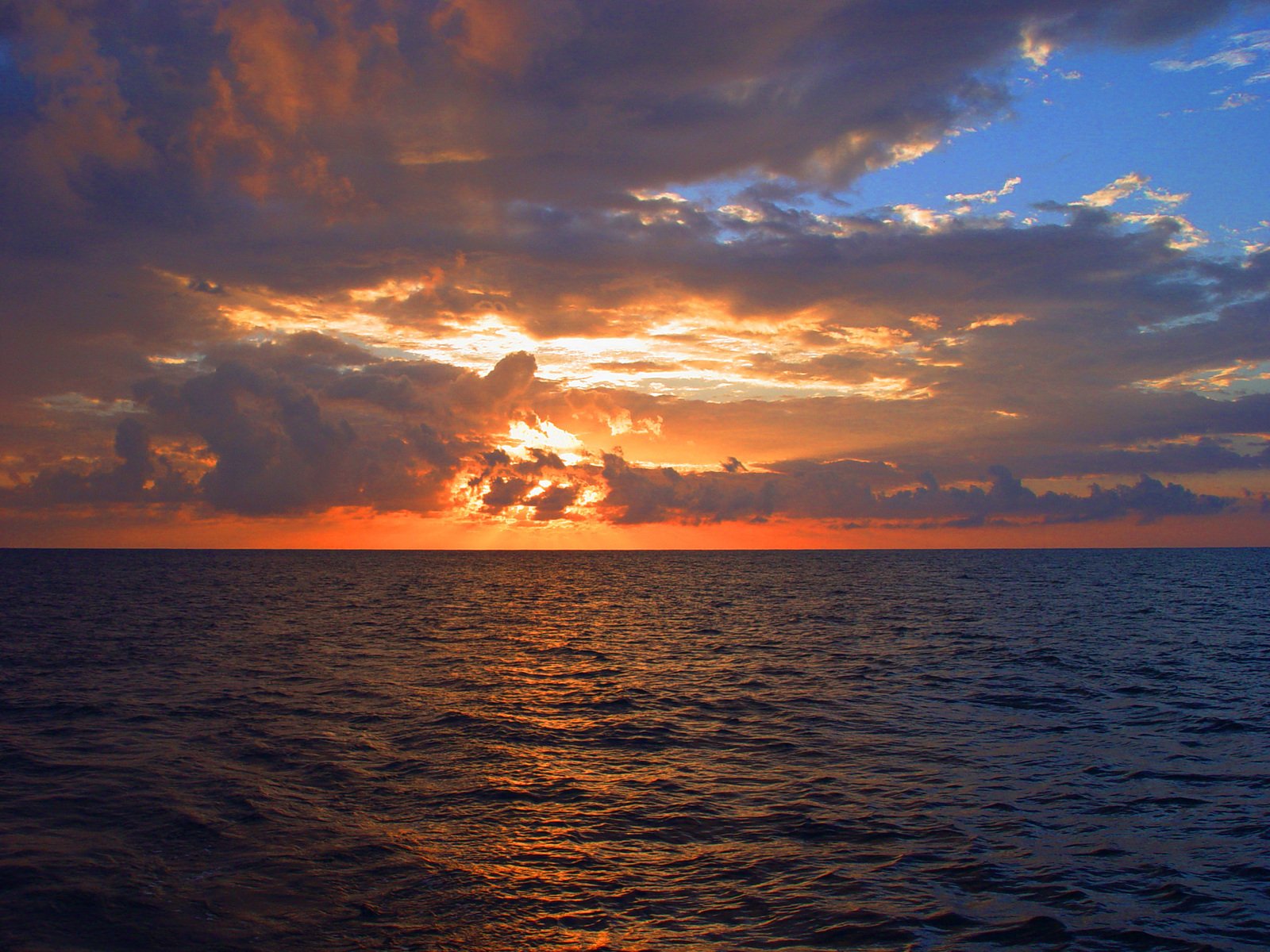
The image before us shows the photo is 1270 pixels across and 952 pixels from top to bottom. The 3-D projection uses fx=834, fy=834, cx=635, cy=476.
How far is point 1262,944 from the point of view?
40.1 ft

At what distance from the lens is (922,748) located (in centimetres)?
2341

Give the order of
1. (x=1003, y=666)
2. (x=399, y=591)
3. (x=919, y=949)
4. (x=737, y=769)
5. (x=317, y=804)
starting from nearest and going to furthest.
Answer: (x=919, y=949) → (x=317, y=804) → (x=737, y=769) → (x=1003, y=666) → (x=399, y=591)

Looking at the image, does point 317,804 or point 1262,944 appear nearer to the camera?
point 1262,944

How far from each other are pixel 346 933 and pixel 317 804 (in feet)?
21.0

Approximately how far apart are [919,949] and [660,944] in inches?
146

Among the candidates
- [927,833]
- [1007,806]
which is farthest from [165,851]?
A: [1007,806]

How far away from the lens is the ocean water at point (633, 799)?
12883 mm

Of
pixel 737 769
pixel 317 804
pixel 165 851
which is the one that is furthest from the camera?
pixel 737 769

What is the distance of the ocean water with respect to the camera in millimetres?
12883

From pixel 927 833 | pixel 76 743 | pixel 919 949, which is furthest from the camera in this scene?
pixel 76 743

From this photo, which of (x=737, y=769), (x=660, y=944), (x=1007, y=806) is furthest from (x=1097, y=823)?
(x=660, y=944)

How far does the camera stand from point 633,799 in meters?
18.9

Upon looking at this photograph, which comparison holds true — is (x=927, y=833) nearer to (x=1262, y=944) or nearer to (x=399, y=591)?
(x=1262, y=944)

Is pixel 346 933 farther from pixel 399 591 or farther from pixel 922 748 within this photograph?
pixel 399 591
